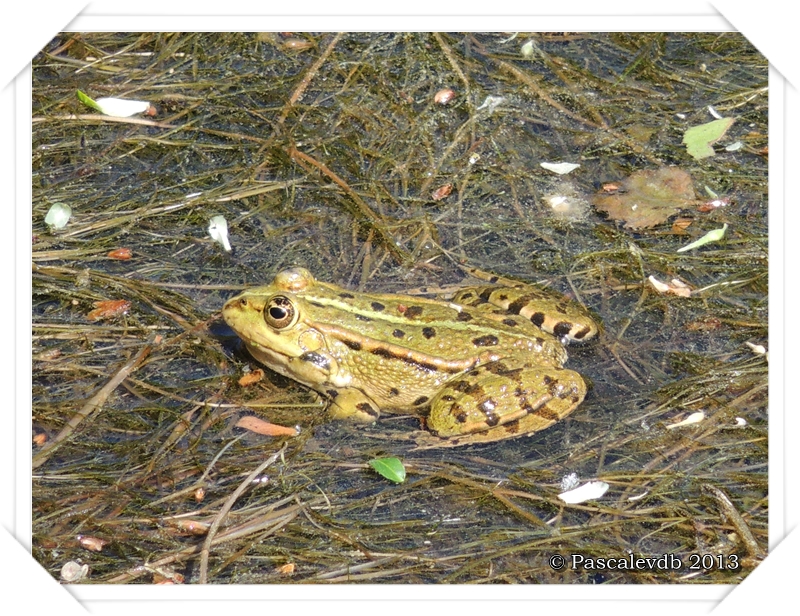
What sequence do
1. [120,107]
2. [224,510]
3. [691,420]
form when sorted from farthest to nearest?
[120,107], [691,420], [224,510]

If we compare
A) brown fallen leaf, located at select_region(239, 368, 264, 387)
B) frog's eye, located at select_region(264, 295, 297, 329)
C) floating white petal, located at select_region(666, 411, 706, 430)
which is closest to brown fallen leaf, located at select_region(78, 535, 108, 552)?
brown fallen leaf, located at select_region(239, 368, 264, 387)

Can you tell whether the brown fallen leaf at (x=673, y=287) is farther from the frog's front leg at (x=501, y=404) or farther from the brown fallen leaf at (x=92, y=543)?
the brown fallen leaf at (x=92, y=543)

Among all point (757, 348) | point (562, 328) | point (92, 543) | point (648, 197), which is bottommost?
point (92, 543)

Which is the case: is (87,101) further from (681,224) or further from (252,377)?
(681,224)

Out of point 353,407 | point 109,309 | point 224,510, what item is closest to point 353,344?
point 353,407

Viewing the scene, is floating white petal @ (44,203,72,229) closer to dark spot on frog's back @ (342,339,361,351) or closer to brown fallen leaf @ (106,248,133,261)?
brown fallen leaf @ (106,248,133,261)

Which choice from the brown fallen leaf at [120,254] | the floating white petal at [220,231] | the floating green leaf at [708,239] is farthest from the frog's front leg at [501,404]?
the brown fallen leaf at [120,254]
